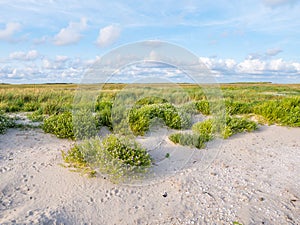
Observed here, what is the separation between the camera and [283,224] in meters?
3.78

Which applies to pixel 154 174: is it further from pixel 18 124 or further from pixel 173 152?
pixel 18 124

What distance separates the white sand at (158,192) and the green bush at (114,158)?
22 cm

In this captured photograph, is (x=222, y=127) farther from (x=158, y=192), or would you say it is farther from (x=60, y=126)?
(x=60, y=126)

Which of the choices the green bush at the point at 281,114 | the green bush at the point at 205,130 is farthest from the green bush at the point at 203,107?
the green bush at the point at 205,130

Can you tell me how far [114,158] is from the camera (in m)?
4.52

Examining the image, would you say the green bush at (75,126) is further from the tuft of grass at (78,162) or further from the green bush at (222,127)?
the green bush at (222,127)

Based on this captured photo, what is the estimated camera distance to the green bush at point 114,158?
4.47 meters

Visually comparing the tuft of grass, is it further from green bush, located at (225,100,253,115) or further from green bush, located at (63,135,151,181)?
green bush, located at (225,100,253,115)

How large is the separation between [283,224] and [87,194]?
272cm

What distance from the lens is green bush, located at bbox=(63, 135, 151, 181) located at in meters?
4.47

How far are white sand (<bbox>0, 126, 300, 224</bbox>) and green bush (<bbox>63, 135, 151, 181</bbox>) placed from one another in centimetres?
22

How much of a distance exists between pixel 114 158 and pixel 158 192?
2.83 feet

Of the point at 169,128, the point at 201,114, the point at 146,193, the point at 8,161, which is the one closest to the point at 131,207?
the point at 146,193

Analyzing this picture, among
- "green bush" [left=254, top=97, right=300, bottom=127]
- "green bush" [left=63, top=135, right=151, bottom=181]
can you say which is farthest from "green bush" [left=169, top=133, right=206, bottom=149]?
"green bush" [left=254, top=97, right=300, bottom=127]
